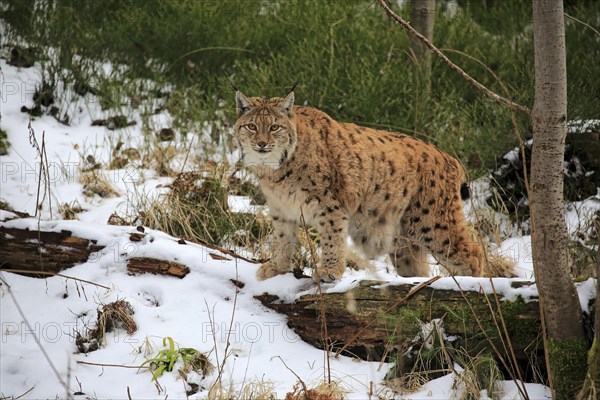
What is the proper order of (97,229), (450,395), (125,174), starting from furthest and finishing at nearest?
(125,174)
(97,229)
(450,395)

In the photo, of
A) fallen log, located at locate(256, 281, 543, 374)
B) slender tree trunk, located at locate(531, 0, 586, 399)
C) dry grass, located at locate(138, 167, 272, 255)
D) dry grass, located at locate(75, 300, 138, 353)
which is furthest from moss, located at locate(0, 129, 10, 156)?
slender tree trunk, located at locate(531, 0, 586, 399)

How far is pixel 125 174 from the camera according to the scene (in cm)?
677

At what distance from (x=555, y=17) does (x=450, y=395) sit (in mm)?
1917

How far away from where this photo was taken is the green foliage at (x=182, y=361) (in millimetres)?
4070

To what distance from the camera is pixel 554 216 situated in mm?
3479

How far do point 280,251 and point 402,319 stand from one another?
1.16 m

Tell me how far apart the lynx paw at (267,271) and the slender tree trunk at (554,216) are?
5.87 ft

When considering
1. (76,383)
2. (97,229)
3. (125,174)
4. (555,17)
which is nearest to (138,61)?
(125,174)

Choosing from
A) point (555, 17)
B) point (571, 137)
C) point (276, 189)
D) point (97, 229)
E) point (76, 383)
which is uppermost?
point (555, 17)

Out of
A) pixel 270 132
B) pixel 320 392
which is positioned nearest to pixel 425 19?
pixel 270 132

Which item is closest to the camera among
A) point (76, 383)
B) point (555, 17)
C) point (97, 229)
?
point (555, 17)

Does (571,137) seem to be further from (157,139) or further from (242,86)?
(157,139)

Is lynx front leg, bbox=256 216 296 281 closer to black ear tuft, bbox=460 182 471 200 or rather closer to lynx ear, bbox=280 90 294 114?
lynx ear, bbox=280 90 294 114

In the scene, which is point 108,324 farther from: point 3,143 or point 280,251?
point 3,143
